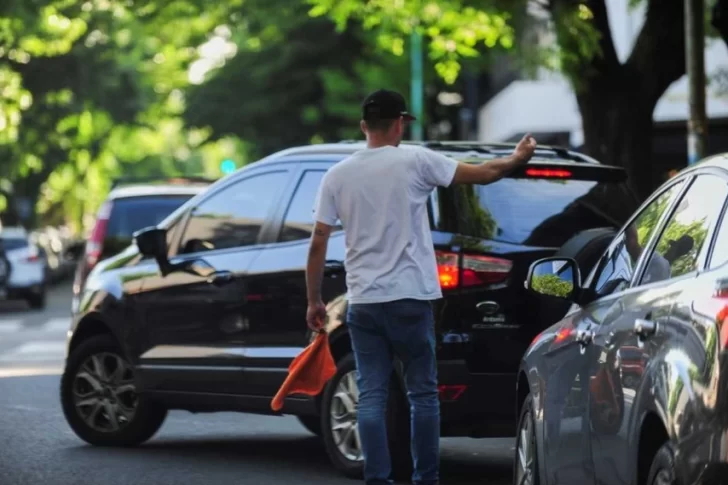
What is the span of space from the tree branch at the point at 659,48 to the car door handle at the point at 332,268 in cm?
1016

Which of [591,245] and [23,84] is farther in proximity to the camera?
[23,84]

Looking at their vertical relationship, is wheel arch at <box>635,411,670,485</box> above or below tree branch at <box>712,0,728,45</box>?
below

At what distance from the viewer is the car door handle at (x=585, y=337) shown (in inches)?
252

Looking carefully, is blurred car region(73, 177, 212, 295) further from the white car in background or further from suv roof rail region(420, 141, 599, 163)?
the white car in background

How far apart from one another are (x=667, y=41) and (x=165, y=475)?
419 inches

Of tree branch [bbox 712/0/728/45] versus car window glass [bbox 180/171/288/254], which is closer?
car window glass [bbox 180/171/288/254]

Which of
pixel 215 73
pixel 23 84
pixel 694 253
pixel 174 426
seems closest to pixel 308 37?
pixel 215 73

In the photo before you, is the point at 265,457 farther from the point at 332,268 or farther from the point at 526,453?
the point at 526,453

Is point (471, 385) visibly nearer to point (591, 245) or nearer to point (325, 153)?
point (591, 245)

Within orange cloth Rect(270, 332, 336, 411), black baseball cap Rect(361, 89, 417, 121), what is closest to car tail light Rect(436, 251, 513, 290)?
orange cloth Rect(270, 332, 336, 411)

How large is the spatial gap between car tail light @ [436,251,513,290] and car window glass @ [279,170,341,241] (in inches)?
51.5

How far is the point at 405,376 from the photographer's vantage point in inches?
328

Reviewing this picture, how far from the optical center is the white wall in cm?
3516

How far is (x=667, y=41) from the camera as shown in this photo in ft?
63.4
